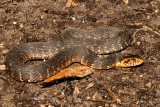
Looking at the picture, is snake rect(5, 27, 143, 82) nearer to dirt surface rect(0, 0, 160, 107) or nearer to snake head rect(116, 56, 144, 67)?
snake head rect(116, 56, 144, 67)

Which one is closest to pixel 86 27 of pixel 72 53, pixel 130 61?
pixel 72 53

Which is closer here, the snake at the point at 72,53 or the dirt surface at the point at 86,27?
the dirt surface at the point at 86,27

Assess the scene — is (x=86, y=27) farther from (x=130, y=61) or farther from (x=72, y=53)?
(x=130, y=61)

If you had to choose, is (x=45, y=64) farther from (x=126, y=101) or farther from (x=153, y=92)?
(x=153, y=92)

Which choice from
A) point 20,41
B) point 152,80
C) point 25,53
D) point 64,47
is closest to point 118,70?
point 152,80

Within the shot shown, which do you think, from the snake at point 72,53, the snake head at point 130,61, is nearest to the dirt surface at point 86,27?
the snake head at point 130,61

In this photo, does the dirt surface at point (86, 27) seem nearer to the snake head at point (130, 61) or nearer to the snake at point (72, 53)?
→ the snake head at point (130, 61)
